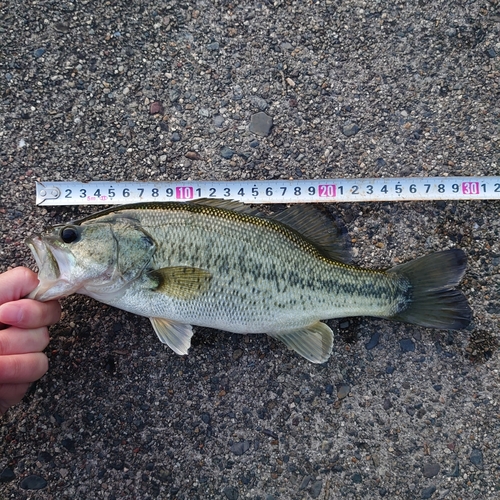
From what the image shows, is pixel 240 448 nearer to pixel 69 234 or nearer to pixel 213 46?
pixel 69 234

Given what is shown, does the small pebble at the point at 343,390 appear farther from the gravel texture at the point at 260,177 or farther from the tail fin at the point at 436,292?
the tail fin at the point at 436,292

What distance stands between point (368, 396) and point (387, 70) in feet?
6.62

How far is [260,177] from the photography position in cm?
287

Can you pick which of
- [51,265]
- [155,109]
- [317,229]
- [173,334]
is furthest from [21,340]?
[317,229]

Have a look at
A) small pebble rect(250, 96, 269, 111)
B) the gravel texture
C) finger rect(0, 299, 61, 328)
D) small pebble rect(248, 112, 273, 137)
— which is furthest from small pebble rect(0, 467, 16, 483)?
small pebble rect(250, 96, 269, 111)

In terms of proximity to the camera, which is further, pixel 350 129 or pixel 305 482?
pixel 350 129

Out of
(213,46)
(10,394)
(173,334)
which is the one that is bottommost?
(10,394)

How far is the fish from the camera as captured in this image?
232 cm

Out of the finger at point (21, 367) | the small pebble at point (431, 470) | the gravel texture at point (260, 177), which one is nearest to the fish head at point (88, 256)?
the finger at point (21, 367)

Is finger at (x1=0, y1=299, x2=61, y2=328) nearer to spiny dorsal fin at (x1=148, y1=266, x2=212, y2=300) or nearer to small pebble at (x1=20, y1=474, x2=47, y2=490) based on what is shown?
→ spiny dorsal fin at (x1=148, y1=266, x2=212, y2=300)

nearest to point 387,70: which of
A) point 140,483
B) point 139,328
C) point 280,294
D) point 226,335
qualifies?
point 280,294

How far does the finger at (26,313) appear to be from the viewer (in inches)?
89.0

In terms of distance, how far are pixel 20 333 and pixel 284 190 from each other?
1654 millimetres

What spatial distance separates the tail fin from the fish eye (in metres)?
1.66
